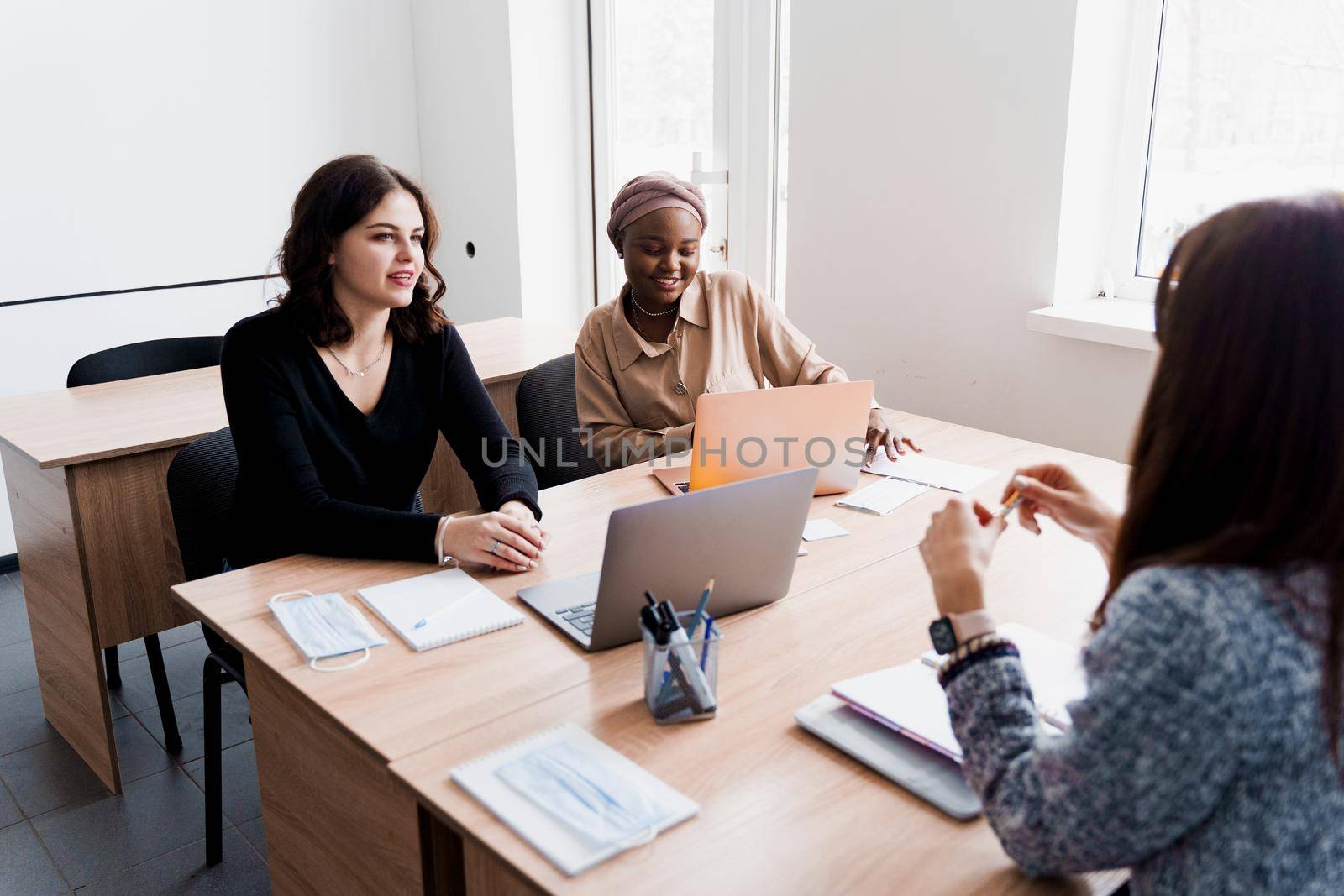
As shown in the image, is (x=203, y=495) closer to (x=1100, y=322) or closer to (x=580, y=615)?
(x=580, y=615)

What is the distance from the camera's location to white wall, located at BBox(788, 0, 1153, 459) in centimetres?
277

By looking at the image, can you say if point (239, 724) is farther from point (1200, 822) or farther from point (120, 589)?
point (1200, 822)

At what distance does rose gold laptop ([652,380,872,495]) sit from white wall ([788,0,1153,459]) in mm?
1048

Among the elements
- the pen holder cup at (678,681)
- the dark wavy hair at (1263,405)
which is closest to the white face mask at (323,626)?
the pen holder cup at (678,681)

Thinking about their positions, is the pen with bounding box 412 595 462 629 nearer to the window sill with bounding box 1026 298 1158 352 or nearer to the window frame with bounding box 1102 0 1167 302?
the window sill with bounding box 1026 298 1158 352

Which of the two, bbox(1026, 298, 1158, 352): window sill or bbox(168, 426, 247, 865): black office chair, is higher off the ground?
bbox(1026, 298, 1158, 352): window sill

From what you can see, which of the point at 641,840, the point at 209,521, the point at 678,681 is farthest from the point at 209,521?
the point at 641,840

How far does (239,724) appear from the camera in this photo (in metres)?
2.71

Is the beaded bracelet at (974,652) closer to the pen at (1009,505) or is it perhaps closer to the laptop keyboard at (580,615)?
the pen at (1009,505)

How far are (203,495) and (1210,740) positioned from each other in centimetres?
193

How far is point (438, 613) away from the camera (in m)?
1.60

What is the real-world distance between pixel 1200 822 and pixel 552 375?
1.94 metres

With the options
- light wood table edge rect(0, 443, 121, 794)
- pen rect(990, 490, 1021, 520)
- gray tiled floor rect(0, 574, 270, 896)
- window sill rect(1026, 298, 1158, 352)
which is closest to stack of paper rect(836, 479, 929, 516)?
pen rect(990, 490, 1021, 520)

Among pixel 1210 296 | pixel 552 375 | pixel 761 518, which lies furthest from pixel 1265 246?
pixel 552 375
